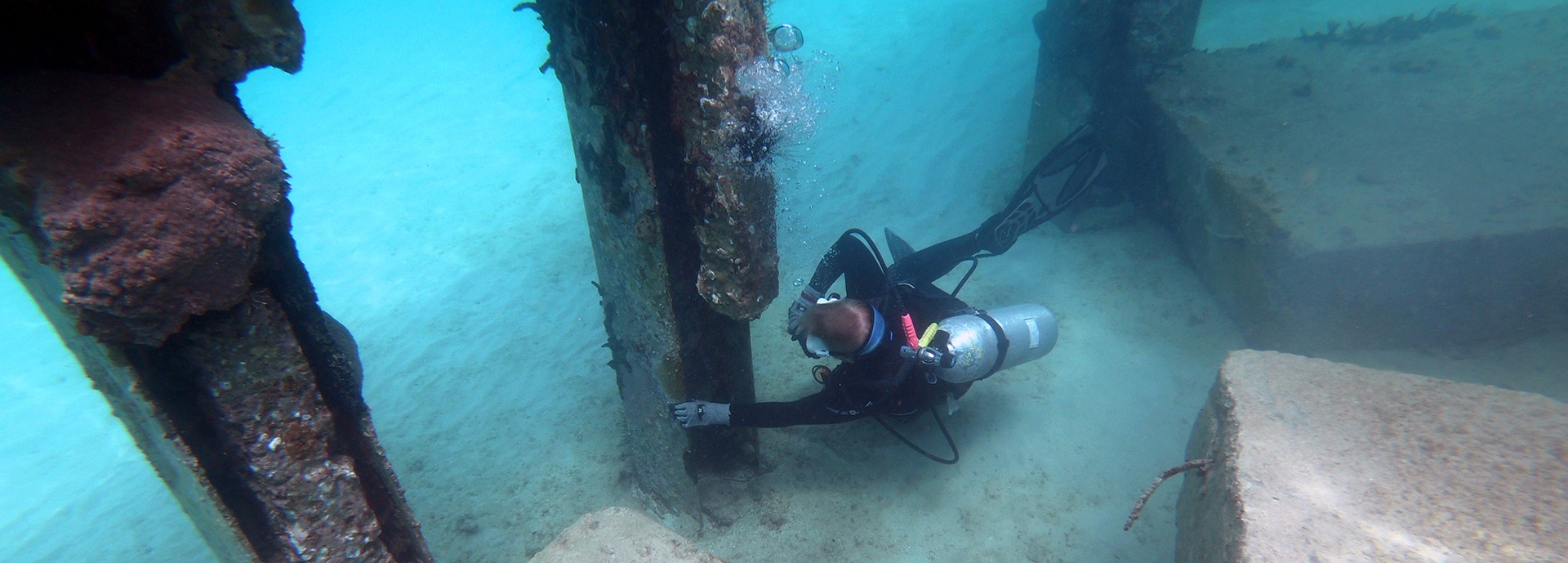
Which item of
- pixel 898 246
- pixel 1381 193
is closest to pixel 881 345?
pixel 898 246

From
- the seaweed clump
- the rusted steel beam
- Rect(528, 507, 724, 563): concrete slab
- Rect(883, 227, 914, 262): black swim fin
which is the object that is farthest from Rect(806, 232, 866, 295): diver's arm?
the seaweed clump

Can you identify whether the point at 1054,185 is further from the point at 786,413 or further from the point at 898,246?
the point at 786,413

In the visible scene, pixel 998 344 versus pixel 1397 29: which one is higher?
pixel 1397 29

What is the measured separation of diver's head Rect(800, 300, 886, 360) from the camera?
3.43 metres

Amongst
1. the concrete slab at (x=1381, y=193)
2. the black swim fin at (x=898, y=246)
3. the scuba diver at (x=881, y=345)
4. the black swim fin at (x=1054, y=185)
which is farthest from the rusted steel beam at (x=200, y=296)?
the concrete slab at (x=1381, y=193)

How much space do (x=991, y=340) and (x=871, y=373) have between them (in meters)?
0.99

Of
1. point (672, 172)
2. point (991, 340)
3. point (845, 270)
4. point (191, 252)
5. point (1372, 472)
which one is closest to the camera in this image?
point (191, 252)

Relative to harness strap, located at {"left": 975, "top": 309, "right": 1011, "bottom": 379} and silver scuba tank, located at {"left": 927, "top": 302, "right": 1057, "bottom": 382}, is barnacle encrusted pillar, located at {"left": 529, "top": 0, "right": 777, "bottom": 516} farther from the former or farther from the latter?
harness strap, located at {"left": 975, "top": 309, "right": 1011, "bottom": 379}

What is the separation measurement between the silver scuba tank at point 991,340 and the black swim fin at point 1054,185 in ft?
6.68

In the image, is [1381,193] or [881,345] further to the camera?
[1381,193]

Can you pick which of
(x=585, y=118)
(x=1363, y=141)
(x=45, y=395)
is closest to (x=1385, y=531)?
(x=585, y=118)

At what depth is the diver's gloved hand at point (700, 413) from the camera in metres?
3.74

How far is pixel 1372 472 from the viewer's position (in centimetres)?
264

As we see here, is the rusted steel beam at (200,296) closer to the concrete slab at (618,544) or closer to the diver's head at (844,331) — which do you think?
the concrete slab at (618,544)
